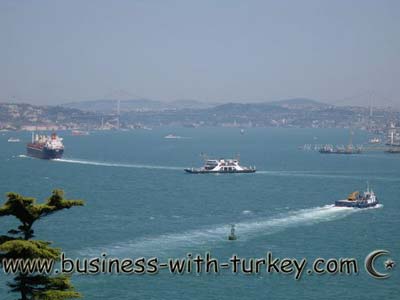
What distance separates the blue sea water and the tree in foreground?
25.2 ft

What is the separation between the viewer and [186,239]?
23.3 m

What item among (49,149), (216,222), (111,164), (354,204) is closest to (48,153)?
(49,149)

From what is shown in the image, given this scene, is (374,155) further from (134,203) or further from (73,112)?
(73,112)

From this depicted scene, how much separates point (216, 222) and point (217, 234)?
2815mm

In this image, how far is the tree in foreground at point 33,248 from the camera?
888 centimetres

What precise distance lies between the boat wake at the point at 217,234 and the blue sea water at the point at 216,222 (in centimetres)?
3

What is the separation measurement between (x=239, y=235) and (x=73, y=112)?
148379 mm

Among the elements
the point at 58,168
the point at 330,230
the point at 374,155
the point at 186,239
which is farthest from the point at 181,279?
the point at 374,155

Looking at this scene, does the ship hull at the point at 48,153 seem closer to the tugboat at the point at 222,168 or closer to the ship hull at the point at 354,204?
the tugboat at the point at 222,168

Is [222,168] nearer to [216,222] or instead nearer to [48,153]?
[48,153]

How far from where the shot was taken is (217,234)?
24.4 metres

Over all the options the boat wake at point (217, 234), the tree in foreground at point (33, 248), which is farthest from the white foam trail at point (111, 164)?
the tree in foreground at point (33, 248)

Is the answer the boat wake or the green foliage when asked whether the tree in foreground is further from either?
the boat wake

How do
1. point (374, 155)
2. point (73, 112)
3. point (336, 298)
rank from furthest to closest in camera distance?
point (73, 112), point (374, 155), point (336, 298)
